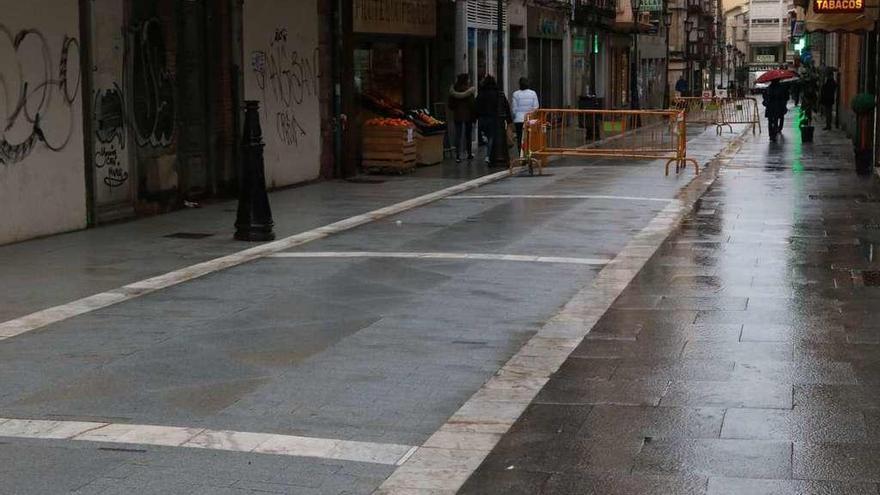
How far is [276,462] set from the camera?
593 cm

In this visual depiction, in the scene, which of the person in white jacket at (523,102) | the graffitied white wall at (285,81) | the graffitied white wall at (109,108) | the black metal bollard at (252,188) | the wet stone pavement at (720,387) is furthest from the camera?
the person in white jacket at (523,102)

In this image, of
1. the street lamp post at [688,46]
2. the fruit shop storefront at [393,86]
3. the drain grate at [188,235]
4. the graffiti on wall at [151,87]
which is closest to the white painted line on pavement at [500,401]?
the drain grate at [188,235]

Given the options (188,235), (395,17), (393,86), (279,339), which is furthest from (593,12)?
(279,339)

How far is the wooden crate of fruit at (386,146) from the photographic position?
23031 mm

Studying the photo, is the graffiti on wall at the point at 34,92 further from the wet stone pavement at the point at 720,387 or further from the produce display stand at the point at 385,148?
the produce display stand at the point at 385,148

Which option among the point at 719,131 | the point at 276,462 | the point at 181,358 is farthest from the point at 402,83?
the point at 276,462

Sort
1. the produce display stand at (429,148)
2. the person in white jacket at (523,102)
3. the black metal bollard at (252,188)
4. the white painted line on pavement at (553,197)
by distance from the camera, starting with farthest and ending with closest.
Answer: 1. the person in white jacket at (523,102)
2. the produce display stand at (429,148)
3. the white painted line on pavement at (553,197)
4. the black metal bollard at (252,188)

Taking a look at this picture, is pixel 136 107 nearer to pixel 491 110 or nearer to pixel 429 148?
pixel 429 148

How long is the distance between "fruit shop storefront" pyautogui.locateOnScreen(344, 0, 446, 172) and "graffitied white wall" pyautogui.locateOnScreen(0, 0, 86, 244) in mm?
8156

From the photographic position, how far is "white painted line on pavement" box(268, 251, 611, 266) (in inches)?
479

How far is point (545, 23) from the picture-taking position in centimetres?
3978

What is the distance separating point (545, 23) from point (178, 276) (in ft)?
97.3

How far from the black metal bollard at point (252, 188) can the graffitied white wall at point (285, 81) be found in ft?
18.3

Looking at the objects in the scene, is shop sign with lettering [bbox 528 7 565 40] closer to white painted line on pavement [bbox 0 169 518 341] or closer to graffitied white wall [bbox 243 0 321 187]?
graffitied white wall [bbox 243 0 321 187]
